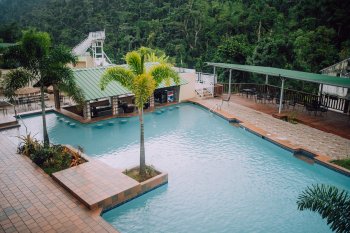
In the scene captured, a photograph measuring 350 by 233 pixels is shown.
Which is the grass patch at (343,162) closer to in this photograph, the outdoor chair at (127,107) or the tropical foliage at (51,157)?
the tropical foliage at (51,157)

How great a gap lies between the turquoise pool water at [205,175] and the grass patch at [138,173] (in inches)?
23.4

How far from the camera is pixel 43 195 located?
8.92m

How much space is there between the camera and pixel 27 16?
56375 mm

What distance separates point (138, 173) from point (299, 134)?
8546 millimetres

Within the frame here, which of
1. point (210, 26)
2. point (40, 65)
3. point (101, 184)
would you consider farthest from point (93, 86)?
point (210, 26)

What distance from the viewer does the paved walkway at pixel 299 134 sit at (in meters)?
12.7

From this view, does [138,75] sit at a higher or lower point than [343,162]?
higher

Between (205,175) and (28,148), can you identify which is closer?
(205,175)

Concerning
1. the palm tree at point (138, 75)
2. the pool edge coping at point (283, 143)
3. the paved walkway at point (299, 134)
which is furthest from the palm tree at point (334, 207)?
the paved walkway at point (299, 134)

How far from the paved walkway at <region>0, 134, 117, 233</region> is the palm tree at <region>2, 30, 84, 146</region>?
207cm

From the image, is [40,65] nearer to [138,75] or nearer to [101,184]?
[138,75]

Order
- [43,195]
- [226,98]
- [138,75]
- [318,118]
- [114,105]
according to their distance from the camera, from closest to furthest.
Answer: [43,195] → [138,75] → [318,118] → [114,105] → [226,98]

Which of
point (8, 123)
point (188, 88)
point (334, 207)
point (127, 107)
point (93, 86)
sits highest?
point (93, 86)

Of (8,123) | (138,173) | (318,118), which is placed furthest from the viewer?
(318,118)
